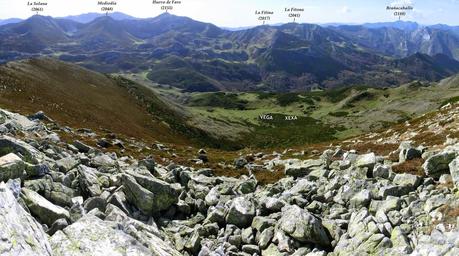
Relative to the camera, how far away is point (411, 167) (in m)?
28.0

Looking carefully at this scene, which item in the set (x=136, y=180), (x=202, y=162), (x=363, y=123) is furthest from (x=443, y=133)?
(x=363, y=123)

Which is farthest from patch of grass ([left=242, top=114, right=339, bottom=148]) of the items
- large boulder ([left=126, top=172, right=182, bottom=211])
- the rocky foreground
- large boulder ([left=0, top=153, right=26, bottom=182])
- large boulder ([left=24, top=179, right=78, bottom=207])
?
large boulder ([left=0, top=153, right=26, bottom=182])

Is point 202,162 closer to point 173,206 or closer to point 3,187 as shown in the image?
point 173,206

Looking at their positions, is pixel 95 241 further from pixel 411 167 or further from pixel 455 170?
pixel 411 167

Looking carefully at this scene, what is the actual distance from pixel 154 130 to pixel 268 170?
2476 inches

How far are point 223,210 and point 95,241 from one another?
10.6 metres

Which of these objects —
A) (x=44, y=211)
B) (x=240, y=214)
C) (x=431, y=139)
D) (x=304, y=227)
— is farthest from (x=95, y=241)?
(x=431, y=139)

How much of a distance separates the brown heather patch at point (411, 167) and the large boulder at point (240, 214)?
10797mm

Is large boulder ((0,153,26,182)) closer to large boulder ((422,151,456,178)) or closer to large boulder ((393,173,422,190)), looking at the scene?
large boulder ((393,173,422,190))

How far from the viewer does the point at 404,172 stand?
27656mm

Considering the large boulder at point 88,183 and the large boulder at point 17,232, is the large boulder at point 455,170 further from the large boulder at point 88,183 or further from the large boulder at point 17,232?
the large boulder at point 88,183

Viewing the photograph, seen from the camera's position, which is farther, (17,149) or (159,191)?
(159,191)

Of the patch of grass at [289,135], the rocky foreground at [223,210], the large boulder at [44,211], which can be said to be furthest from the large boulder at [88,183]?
the patch of grass at [289,135]

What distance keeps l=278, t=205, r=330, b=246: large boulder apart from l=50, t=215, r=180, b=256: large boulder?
7.30 meters
